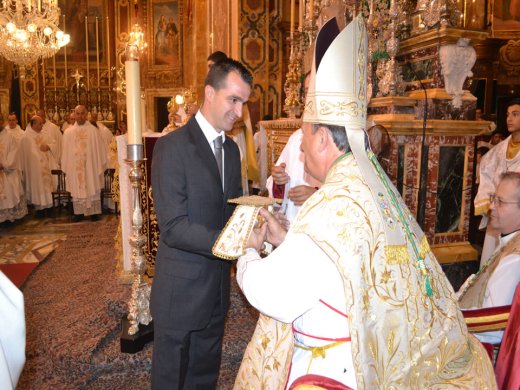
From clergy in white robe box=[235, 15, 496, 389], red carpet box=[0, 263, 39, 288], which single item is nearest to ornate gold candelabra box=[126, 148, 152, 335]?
clergy in white robe box=[235, 15, 496, 389]

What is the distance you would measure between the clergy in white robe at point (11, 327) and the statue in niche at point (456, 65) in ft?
13.6

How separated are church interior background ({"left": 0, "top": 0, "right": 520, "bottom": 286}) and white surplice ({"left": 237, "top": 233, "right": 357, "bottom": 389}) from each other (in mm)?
2292

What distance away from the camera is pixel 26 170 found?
32.9 feet

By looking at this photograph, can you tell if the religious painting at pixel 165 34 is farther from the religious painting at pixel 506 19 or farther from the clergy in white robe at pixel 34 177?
the religious painting at pixel 506 19

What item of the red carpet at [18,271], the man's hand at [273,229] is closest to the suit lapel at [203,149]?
the man's hand at [273,229]

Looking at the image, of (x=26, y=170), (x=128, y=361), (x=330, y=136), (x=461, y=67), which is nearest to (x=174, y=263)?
(x=330, y=136)

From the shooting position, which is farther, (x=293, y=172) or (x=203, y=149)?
(x=293, y=172)

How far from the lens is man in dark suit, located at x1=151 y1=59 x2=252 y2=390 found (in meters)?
2.12

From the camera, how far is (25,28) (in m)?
9.31

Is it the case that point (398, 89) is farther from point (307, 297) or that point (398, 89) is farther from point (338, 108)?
point (307, 297)

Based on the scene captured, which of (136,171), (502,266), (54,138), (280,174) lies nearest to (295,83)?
(280,174)

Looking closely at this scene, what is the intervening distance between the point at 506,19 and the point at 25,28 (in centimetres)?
1297

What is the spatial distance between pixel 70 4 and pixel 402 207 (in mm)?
20078

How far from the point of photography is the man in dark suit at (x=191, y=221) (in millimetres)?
2115
